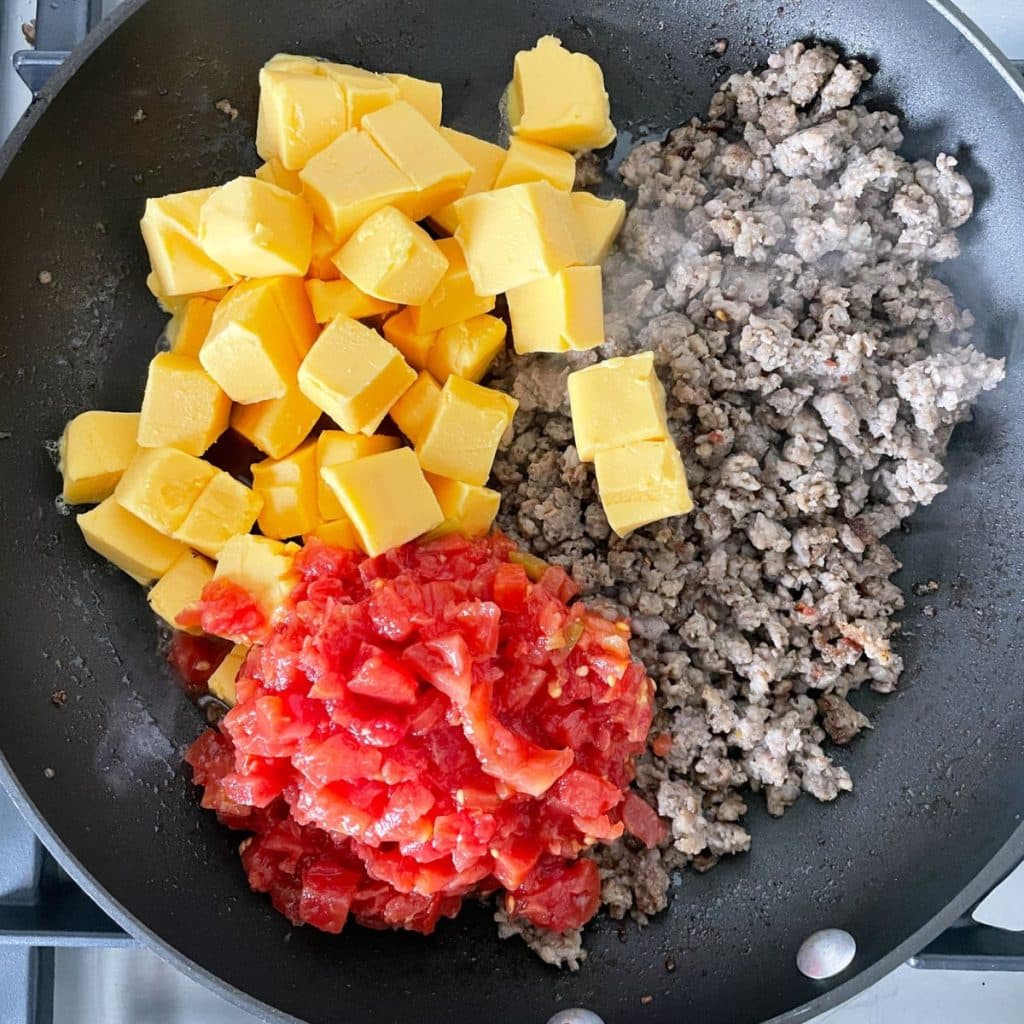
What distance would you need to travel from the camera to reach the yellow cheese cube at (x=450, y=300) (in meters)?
2.31

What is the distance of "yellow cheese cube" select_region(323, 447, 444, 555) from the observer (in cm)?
215

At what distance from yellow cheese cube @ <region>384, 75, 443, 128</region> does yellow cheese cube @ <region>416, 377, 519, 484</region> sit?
672mm

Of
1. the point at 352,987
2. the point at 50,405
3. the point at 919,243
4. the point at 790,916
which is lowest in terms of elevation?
the point at 352,987

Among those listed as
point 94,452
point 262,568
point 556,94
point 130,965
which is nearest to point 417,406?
point 262,568

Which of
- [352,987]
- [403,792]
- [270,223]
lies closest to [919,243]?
[270,223]

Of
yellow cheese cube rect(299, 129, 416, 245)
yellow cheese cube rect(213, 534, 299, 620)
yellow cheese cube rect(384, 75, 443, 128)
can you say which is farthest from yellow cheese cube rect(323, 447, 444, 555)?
yellow cheese cube rect(384, 75, 443, 128)

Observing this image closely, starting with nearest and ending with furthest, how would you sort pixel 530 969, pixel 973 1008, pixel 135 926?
pixel 135 926, pixel 530 969, pixel 973 1008

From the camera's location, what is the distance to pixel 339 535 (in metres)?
2.26

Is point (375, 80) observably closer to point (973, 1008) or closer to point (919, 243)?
point (919, 243)

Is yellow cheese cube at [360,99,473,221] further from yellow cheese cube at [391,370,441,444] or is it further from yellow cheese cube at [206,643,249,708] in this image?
yellow cheese cube at [206,643,249,708]

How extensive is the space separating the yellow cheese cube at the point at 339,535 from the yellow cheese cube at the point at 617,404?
55 centimetres

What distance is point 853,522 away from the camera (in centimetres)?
241

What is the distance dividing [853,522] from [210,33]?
1.90m

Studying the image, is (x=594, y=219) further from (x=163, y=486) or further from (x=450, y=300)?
(x=163, y=486)
